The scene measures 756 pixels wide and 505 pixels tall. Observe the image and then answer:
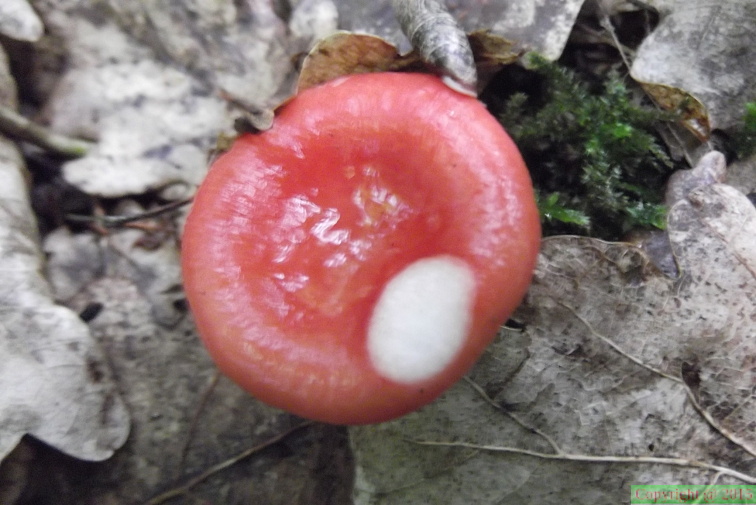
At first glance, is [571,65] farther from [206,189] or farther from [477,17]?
[206,189]

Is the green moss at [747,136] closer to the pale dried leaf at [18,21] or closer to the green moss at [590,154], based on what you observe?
the green moss at [590,154]

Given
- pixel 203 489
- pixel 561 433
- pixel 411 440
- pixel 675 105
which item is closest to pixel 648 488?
pixel 561 433

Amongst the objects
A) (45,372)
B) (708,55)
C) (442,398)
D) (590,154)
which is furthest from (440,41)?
(45,372)

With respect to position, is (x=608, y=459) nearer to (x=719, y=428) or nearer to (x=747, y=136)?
(x=719, y=428)

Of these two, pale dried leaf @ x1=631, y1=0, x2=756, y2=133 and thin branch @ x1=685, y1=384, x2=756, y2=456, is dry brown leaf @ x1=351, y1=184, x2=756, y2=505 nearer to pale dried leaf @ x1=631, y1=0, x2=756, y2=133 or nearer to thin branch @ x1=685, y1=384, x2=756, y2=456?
thin branch @ x1=685, y1=384, x2=756, y2=456

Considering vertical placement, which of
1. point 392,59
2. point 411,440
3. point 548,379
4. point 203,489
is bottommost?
point 203,489

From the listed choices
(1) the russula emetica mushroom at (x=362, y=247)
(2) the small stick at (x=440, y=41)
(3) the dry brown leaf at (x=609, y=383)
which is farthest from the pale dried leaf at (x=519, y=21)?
(3) the dry brown leaf at (x=609, y=383)
